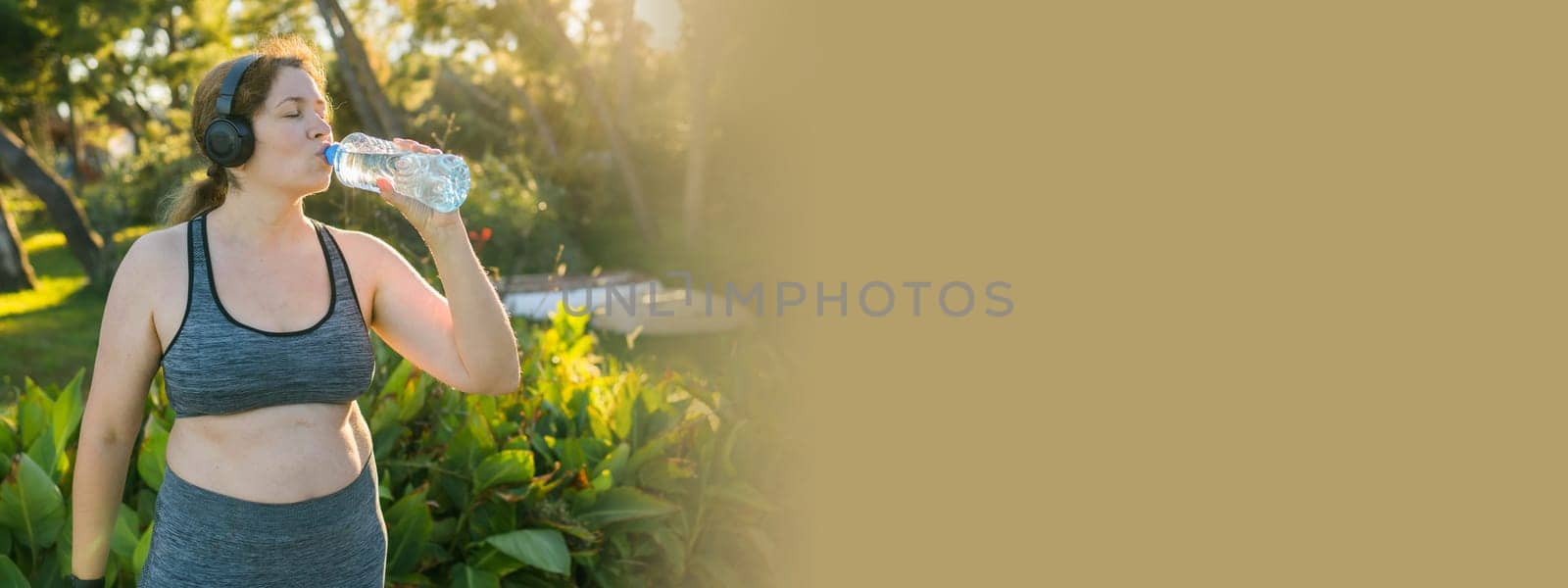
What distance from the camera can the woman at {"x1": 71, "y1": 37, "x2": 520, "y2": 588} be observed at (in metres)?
1.95

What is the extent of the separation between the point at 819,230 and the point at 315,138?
3275 millimetres

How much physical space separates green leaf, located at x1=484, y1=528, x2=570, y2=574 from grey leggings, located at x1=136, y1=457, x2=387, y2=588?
1011 mm

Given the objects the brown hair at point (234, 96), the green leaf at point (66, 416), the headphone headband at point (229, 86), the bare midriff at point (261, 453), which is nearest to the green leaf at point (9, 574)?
the green leaf at point (66, 416)

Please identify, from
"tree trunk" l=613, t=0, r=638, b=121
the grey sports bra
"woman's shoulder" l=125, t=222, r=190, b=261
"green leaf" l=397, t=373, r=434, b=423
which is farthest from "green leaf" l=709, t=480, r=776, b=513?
"tree trunk" l=613, t=0, r=638, b=121

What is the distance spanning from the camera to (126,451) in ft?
6.69

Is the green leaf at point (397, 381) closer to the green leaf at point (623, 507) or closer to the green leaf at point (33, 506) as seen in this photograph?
the green leaf at point (623, 507)

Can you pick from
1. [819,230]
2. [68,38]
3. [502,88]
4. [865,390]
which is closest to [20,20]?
[68,38]

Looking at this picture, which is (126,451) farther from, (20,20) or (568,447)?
(20,20)

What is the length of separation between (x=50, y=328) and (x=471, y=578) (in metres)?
10.4

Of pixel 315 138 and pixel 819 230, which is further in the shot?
pixel 819 230

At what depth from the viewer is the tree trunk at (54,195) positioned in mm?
13742

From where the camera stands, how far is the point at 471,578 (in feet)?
10.4

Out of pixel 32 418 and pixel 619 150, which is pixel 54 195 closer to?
pixel 619 150

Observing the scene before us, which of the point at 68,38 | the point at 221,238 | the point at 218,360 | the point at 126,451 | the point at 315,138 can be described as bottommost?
the point at 126,451
